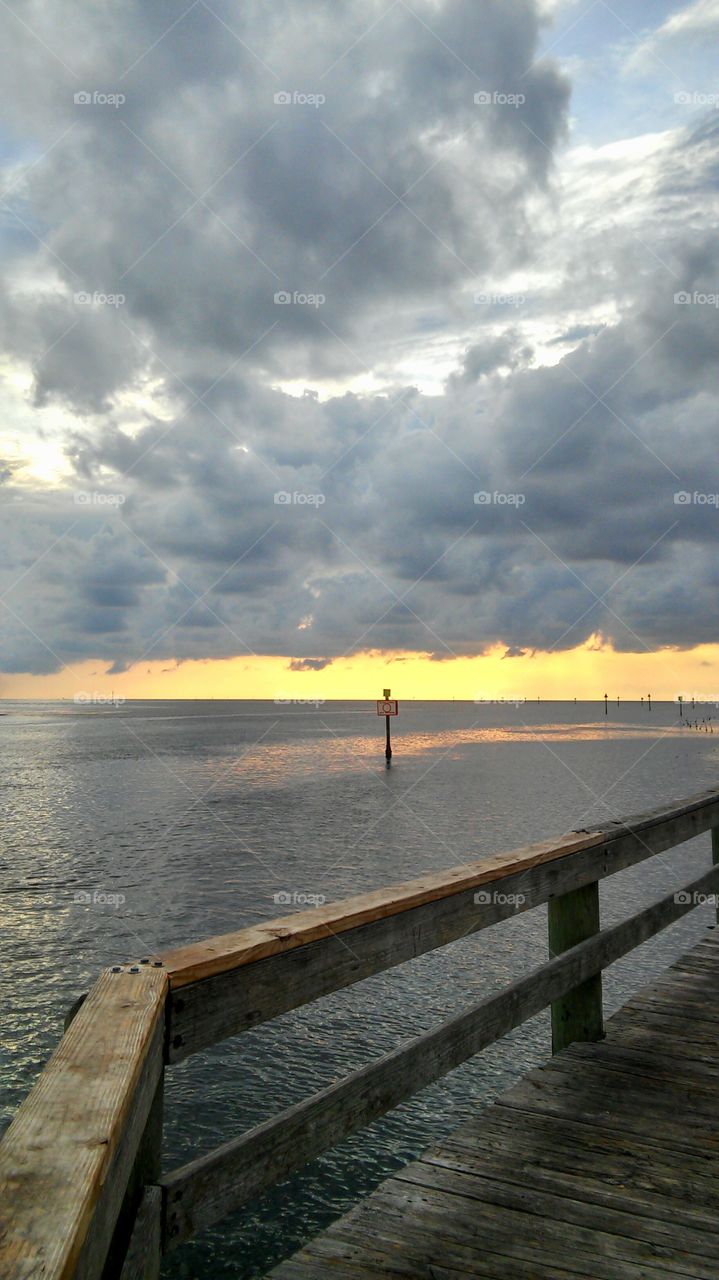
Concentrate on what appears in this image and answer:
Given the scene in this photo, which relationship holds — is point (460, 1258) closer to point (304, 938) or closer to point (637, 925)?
point (304, 938)

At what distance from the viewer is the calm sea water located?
7504mm

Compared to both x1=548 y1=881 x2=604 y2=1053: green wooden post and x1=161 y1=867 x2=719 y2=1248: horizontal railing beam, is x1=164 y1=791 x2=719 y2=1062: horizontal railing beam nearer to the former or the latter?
x1=548 y1=881 x2=604 y2=1053: green wooden post

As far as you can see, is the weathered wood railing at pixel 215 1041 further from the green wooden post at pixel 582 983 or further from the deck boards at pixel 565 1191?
the deck boards at pixel 565 1191

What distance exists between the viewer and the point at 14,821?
1176 inches

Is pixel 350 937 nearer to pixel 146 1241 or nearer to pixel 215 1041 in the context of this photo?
pixel 215 1041

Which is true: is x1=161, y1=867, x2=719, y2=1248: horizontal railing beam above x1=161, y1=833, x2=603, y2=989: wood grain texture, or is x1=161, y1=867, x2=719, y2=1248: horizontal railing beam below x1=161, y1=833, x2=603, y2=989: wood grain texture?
below

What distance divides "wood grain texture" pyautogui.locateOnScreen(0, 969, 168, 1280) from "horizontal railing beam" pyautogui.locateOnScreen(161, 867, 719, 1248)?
0.38 m

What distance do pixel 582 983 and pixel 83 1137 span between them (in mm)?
3660

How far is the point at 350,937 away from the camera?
2.85m

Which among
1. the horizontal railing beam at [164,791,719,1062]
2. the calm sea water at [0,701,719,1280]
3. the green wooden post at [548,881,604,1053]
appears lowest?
the calm sea water at [0,701,719,1280]

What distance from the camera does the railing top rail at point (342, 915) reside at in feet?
7.63

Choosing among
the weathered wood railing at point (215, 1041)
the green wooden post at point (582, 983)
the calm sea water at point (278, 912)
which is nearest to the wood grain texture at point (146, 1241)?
the weathered wood railing at point (215, 1041)

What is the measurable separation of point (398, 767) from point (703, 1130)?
5137 centimetres

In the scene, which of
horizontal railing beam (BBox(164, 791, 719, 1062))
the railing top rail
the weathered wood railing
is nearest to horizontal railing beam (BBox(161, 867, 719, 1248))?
the weathered wood railing
